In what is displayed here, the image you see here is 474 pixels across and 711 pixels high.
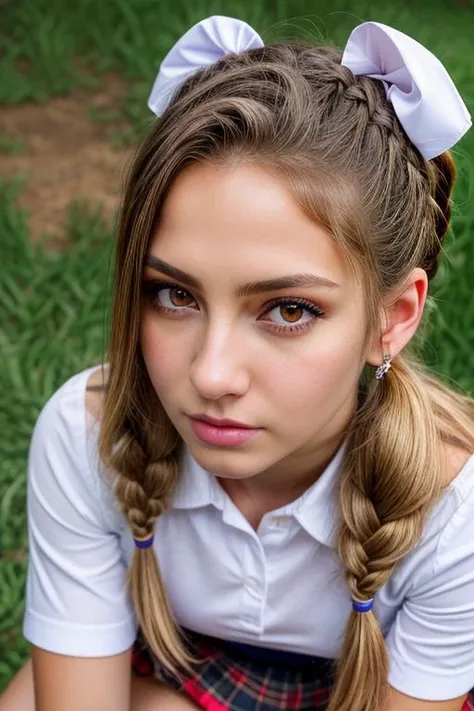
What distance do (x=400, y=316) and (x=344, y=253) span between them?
20 cm

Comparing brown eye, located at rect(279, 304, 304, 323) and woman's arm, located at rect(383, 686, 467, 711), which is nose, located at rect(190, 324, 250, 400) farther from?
woman's arm, located at rect(383, 686, 467, 711)

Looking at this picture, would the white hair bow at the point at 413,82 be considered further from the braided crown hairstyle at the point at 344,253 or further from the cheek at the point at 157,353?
the cheek at the point at 157,353

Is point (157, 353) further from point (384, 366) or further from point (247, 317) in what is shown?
point (384, 366)

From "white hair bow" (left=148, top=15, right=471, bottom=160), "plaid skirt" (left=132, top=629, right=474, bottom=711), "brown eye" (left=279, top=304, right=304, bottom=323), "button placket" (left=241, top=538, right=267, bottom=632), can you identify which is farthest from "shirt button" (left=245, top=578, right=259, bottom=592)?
"white hair bow" (left=148, top=15, right=471, bottom=160)

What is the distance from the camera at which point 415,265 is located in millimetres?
1625

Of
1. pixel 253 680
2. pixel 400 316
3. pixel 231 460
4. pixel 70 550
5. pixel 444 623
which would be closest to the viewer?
pixel 231 460

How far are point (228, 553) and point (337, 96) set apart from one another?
0.73 metres

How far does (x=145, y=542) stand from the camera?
70.7 inches

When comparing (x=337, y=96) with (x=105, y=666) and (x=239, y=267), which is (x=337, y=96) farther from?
(x=105, y=666)

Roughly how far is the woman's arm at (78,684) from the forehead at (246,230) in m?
0.76

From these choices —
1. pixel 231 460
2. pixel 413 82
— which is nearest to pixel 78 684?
pixel 231 460

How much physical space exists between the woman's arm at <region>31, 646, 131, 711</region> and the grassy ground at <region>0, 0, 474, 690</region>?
0.57m

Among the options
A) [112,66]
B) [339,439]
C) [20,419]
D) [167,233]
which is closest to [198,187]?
[167,233]

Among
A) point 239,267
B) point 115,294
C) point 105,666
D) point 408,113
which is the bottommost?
point 105,666
